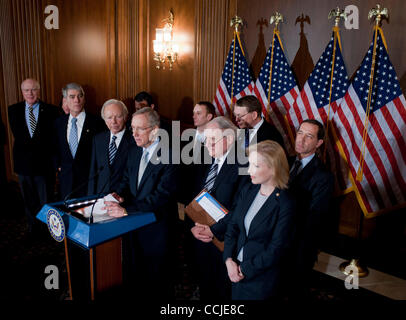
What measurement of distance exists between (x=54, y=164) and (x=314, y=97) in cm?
310

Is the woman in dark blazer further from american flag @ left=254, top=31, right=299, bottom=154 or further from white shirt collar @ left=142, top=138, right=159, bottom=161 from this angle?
american flag @ left=254, top=31, right=299, bottom=154

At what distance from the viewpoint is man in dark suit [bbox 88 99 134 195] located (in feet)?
9.91

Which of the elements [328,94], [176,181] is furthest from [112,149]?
[328,94]

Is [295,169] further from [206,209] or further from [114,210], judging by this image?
[114,210]

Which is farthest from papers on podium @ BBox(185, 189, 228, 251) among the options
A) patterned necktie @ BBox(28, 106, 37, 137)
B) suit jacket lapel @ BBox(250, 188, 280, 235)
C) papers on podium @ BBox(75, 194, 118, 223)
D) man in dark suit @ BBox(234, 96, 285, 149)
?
patterned necktie @ BBox(28, 106, 37, 137)

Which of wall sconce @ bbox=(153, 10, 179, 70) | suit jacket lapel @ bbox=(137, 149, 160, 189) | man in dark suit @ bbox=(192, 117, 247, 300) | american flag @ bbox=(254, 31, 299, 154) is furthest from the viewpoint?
wall sconce @ bbox=(153, 10, 179, 70)

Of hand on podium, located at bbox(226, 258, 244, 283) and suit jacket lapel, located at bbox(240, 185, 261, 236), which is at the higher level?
suit jacket lapel, located at bbox(240, 185, 261, 236)

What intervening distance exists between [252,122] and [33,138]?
98.1 inches

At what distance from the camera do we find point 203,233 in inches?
96.9

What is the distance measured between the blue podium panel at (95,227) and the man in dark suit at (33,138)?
6.24 feet

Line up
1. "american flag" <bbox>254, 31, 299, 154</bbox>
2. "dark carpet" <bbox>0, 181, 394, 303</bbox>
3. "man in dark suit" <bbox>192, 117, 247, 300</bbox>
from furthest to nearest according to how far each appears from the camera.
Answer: "american flag" <bbox>254, 31, 299, 154</bbox> < "dark carpet" <bbox>0, 181, 394, 303</bbox> < "man in dark suit" <bbox>192, 117, 247, 300</bbox>

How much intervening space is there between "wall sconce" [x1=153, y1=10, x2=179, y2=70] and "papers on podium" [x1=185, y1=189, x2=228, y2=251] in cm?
361
